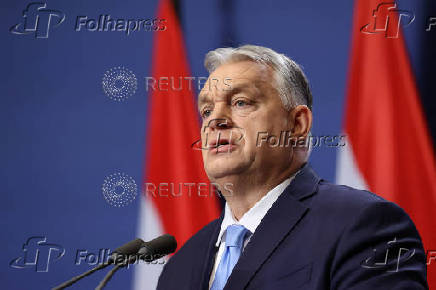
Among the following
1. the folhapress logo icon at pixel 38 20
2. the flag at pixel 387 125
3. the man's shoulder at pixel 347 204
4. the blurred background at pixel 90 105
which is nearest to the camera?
the man's shoulder at pixel 347 204

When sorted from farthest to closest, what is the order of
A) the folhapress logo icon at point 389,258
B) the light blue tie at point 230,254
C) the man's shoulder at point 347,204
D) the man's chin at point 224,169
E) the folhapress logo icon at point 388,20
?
the folhapress logo icon at point 388,20
the man's chin at point 224,169
the light blue tie at point 230,254
the man's shoulder at point 347,204
the folhapress logo icon at point 389,258

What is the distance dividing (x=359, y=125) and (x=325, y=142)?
16cm

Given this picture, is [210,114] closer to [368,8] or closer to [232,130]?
[232,130]

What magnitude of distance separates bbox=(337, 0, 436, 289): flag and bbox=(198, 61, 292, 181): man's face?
66 centimetres

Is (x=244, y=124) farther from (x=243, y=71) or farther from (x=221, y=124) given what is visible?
(x=243, y=71)

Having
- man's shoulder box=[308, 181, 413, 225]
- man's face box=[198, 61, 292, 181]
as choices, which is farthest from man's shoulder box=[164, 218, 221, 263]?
man's shoulder box=[308, 181, 413, 225]

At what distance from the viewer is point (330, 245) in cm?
145

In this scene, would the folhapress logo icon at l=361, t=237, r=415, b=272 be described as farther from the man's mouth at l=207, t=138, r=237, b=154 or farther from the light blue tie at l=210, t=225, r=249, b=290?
the man's mouth at l=207, t=138, r=237, b=154

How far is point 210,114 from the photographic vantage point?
191cm

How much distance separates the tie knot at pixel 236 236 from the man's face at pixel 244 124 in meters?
0.17

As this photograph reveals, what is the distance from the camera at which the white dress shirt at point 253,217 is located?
5.75ft

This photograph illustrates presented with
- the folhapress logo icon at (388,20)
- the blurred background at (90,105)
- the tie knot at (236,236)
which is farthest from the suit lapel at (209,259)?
the folhapress logo icon at (388,20)

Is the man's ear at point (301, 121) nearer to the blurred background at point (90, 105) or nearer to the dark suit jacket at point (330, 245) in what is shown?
the dark suit jacket at point (330, 245)

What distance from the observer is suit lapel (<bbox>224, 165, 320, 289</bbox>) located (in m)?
1.54
